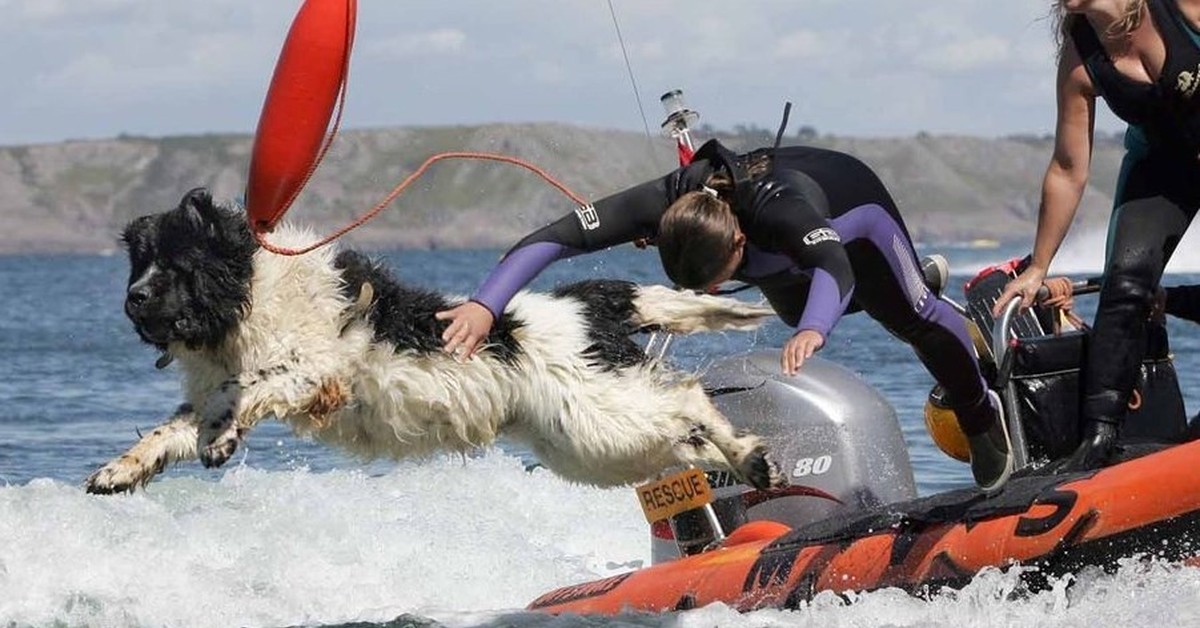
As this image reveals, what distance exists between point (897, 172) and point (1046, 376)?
523 ft

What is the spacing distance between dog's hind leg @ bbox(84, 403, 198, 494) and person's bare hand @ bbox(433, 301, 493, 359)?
1.02 metres

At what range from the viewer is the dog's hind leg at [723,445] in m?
6.92

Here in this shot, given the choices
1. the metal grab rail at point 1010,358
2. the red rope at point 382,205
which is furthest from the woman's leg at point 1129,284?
the red rope at point 382,205

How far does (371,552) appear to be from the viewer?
8742 millimetres

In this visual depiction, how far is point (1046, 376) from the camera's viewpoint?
23.4 ft

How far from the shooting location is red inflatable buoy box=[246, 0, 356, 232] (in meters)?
6.41

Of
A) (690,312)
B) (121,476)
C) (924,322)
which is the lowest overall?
(121,476)

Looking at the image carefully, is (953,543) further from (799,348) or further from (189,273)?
(189,273)

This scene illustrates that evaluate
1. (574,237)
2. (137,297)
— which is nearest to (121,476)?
(137,297)

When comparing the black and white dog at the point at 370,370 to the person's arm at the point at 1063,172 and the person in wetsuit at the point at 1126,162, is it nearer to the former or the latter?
the person's arm at the point at 1063,172

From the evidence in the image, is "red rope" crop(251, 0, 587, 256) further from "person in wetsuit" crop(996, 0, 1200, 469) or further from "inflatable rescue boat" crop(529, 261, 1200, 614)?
"person in wetsuit" crop(996, 0, 1200, 469)

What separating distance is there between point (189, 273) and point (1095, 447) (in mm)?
3087

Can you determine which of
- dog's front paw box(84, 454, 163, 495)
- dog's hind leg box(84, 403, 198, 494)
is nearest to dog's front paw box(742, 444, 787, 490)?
dog's hind leg box(84, 403, 198, 494)

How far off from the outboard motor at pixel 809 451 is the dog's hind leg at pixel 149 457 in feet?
6.06
